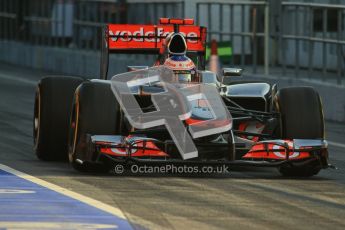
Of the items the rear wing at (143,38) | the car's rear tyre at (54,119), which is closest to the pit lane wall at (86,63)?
the rear wing at (143,38)

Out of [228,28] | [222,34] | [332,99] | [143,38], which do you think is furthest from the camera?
[222,34]

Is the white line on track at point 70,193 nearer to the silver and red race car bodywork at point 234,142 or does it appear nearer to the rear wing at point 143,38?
the silver and red race car bodywork at point 234,142

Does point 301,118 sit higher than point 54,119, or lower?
higher

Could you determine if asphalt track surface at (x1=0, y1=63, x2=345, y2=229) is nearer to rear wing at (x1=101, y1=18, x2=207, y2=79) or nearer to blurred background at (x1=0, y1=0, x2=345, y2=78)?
rear wing at (x1=101, y1=18, x2=207, y2=79)

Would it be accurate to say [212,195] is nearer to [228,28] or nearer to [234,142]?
[234,142]

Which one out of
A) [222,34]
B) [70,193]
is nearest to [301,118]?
[70,193]

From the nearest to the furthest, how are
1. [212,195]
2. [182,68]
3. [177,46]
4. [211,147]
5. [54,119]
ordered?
[212,195]
[211,147]
[182,68]
[177,46]
[54,119]

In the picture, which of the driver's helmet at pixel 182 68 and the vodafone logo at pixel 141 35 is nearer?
the driver's helmet at pixel 182 68

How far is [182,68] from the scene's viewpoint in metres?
14.9

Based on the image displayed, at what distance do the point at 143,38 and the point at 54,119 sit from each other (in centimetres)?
193

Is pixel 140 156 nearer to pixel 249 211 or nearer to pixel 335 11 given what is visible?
pixel 249 211

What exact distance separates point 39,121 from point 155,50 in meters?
2.02

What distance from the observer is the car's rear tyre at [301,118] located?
14.0 m

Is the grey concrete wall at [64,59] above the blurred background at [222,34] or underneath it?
underneath
